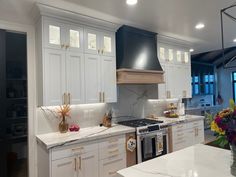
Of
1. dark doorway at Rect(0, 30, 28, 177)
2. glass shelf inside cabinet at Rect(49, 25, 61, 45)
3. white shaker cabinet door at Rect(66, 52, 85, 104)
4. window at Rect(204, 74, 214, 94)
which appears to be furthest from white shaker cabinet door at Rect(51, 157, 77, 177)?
window at Rect(204, 74, 214, 94)

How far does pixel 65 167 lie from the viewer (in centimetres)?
227

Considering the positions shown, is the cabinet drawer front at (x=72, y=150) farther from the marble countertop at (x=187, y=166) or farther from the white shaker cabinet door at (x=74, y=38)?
the white shaker cabinet door at (x=74, y=38)

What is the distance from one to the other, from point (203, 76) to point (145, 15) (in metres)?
5.80

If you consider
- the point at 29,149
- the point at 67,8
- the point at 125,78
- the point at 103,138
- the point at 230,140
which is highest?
the point at 67,8

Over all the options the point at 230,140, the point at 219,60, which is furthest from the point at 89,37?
the point at 219,60

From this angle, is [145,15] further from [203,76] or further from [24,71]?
[203,76]

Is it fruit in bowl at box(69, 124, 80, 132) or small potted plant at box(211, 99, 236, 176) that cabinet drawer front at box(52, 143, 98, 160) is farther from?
small potted plant at box(211, 99, 236, 176)

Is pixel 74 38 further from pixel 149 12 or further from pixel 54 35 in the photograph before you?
pixel 149 12

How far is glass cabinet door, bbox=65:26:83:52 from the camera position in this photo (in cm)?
266

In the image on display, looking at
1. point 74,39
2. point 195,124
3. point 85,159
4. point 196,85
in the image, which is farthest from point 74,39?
point 196,85

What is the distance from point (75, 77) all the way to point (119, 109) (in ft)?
4.16

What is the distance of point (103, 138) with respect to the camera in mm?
2609

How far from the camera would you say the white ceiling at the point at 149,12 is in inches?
92.8

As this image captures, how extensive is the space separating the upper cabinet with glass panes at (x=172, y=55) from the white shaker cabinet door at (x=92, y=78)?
1624 mm
